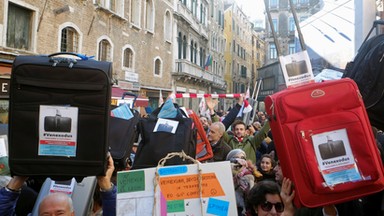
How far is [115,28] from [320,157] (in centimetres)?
1606

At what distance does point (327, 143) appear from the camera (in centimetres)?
179

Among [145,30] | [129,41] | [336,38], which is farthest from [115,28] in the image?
[336,38]

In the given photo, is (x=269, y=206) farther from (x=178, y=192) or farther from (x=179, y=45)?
(x=179, y=45)

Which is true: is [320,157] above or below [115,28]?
below

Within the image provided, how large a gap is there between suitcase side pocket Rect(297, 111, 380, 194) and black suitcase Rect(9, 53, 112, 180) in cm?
110

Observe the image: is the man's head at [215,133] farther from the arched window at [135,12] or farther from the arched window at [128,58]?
the arched window at [135,12]

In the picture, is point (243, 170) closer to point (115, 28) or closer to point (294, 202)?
point (294, 202)

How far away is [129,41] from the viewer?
1808 cm

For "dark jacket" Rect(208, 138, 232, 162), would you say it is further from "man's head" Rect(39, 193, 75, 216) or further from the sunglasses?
"man's head" Rect(39, 193, 75, 216)

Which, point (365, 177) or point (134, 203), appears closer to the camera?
point (365, 177)

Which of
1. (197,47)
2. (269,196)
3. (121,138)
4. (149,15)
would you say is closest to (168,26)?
(149,15)

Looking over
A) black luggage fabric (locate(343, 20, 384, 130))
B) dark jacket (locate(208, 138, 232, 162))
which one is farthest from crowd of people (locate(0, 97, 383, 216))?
dark jacket (locate(208, 138, 232, 162))

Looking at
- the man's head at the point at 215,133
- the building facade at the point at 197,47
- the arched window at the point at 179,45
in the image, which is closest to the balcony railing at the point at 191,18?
the building facade at the point at 197,47

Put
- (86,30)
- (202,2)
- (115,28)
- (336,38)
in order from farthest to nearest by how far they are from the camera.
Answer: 1. (202,2)
2. (115,28)
3. (86,30)
4. (336,38)
